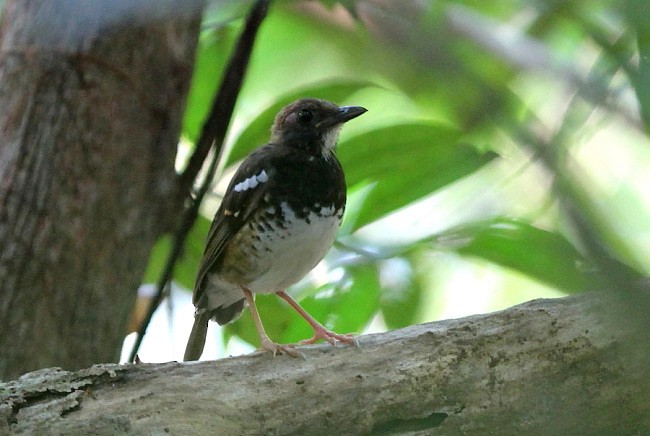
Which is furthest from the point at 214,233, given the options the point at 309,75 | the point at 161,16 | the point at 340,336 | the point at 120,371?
the point at 161,16

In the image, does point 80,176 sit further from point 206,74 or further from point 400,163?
point 400,163

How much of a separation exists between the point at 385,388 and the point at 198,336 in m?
1.63

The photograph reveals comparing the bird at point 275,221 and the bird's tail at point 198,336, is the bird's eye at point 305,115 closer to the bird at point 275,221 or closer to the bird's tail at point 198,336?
the bird at point 275,221

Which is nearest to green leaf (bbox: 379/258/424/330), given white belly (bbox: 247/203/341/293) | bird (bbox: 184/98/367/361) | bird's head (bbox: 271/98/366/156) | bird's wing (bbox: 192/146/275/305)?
bird (bbox: 184/98/367/361)

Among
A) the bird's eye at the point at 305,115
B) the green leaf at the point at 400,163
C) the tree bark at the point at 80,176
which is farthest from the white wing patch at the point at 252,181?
the green leaf at the point at 400,163

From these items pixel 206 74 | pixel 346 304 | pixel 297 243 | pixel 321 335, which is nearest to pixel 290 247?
pixel 297 243

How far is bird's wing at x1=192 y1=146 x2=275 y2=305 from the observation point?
10.7ft

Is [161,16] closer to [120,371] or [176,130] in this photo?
[120,371]

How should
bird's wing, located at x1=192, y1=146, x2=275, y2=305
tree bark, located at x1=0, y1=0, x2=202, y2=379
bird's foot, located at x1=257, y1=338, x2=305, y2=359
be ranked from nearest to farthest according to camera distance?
bird's foot, located at x1=257, y1=338, x2=305, y2=359
tree bark, located at x1=0, y1=0, x2=202, y2=379
bird's wing, located at x1=192, y1=146, x2=275, y2=305

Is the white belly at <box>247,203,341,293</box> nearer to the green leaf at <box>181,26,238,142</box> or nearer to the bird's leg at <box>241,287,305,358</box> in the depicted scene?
the bird's leg at <box>241,287,305,358</box>

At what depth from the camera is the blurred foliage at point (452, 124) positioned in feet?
1.44

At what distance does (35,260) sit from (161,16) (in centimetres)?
253

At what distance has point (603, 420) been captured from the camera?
178cm

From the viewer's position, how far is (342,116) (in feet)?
11.4
